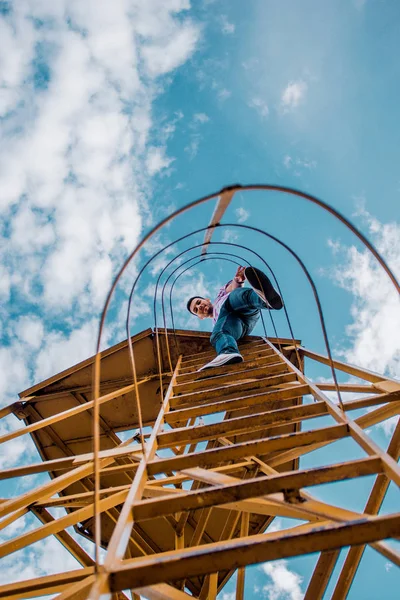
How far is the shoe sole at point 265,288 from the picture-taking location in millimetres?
5215

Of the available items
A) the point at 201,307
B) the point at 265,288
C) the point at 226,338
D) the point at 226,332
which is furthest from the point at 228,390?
the point at 201,307

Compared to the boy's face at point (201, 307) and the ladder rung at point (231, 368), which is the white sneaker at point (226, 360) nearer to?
the ladder rung at point (231, 368)

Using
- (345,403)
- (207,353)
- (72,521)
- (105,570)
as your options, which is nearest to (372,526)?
(105,570)

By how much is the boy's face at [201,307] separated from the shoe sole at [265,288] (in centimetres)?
219

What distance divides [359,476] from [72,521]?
212 centimetres

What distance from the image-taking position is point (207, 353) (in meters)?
6.40

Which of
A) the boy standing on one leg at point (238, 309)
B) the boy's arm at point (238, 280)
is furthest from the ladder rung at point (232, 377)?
the boy's arm at point (238, 280)

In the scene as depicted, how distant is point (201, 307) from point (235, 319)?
1536 mm

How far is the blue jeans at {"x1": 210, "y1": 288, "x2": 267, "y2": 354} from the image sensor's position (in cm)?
544

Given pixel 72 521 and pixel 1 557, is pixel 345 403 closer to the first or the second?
pixel 72 521

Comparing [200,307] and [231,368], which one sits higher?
[200,307]

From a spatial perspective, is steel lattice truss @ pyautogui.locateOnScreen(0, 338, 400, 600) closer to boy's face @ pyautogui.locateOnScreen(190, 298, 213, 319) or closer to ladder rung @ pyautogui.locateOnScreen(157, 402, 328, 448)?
ladder rung @ pyautogui.locateOnScreen(157, 402, 328, 448)

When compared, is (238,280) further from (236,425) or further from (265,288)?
(236,425)

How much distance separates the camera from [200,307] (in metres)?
7.59
